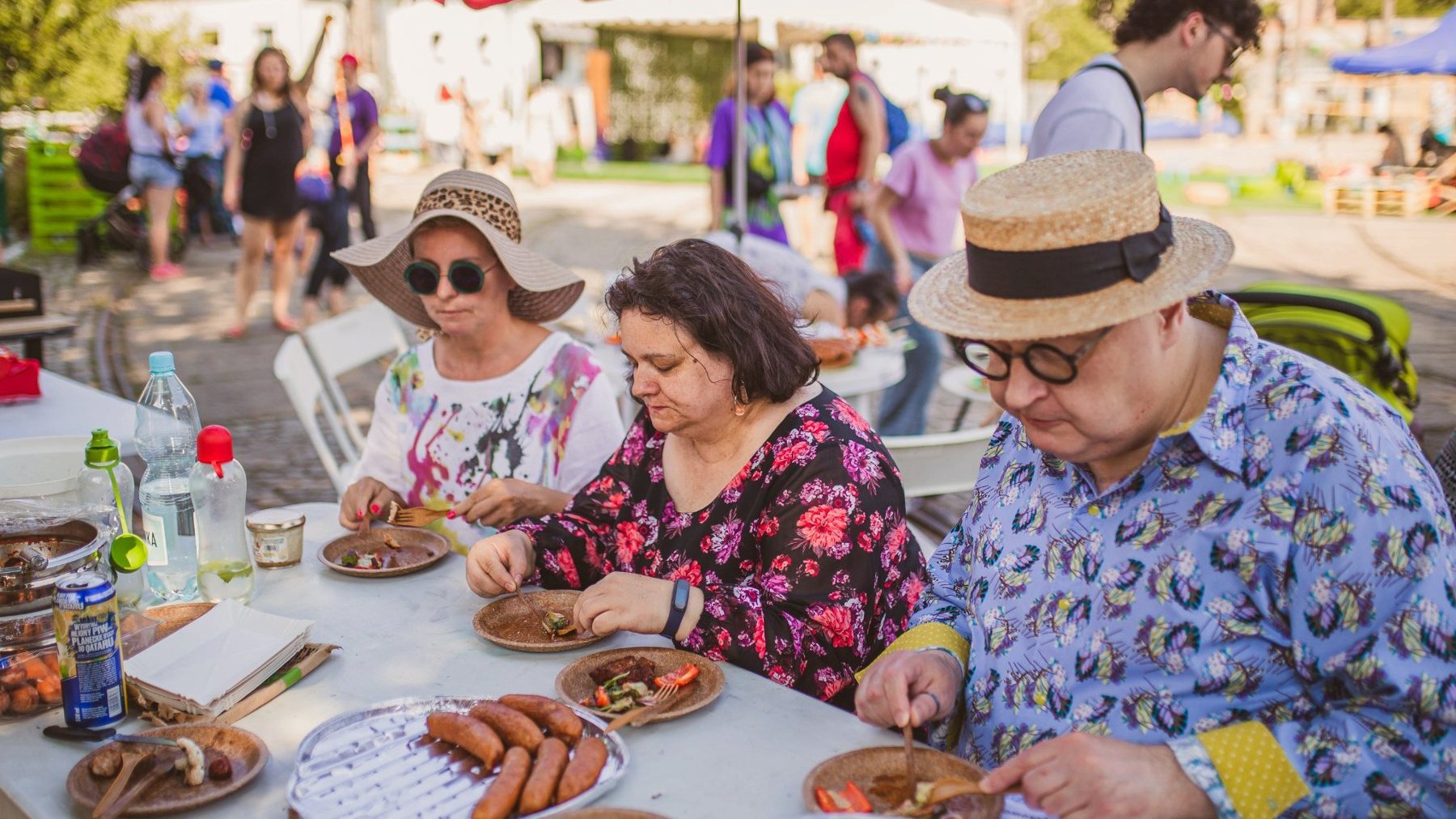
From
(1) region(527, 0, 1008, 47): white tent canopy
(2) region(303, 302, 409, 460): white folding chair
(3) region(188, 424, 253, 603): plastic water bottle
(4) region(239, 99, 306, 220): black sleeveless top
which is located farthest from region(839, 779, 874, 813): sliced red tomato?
(4) region(239, 99, 306, 220): black sleeveless top

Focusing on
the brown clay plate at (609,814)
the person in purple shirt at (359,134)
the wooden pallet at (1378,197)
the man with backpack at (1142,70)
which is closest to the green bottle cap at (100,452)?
the brown clay plate at (609,814)

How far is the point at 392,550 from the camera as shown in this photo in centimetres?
281

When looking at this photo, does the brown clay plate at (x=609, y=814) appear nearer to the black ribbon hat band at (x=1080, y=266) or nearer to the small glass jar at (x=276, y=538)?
the black ribbon hat band at (x=1080, y=266)

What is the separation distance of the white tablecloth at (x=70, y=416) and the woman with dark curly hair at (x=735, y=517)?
152cm

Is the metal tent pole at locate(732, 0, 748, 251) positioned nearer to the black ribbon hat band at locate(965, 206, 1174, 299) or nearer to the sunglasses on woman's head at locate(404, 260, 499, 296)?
the sunglasses on woman's head at locate(404, 260, 499, 296)

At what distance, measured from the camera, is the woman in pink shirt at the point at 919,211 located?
6316mm

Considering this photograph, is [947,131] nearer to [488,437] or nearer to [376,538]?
[488,437]

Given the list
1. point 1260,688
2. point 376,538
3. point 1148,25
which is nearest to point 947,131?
point 1148,25

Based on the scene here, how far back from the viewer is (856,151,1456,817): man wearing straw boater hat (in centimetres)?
154

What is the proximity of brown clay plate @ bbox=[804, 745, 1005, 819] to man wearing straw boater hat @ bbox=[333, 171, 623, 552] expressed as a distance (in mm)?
1487

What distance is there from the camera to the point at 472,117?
21.8 metres

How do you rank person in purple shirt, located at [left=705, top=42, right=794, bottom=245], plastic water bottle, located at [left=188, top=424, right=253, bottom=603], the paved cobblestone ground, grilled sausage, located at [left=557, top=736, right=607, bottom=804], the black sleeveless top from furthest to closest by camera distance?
the black sleeveless top, person in purple shirt, located at [left=705, top=42, right=794, bottom=245], the paved cobblestone ground, plastic water bottle, located at [left=188, top=424, right=253, bottom=603], grilled sausage, located at [left=557, top=736, right=607, bottom=804]

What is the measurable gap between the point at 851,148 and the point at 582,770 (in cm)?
682

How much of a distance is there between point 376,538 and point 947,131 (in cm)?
449
